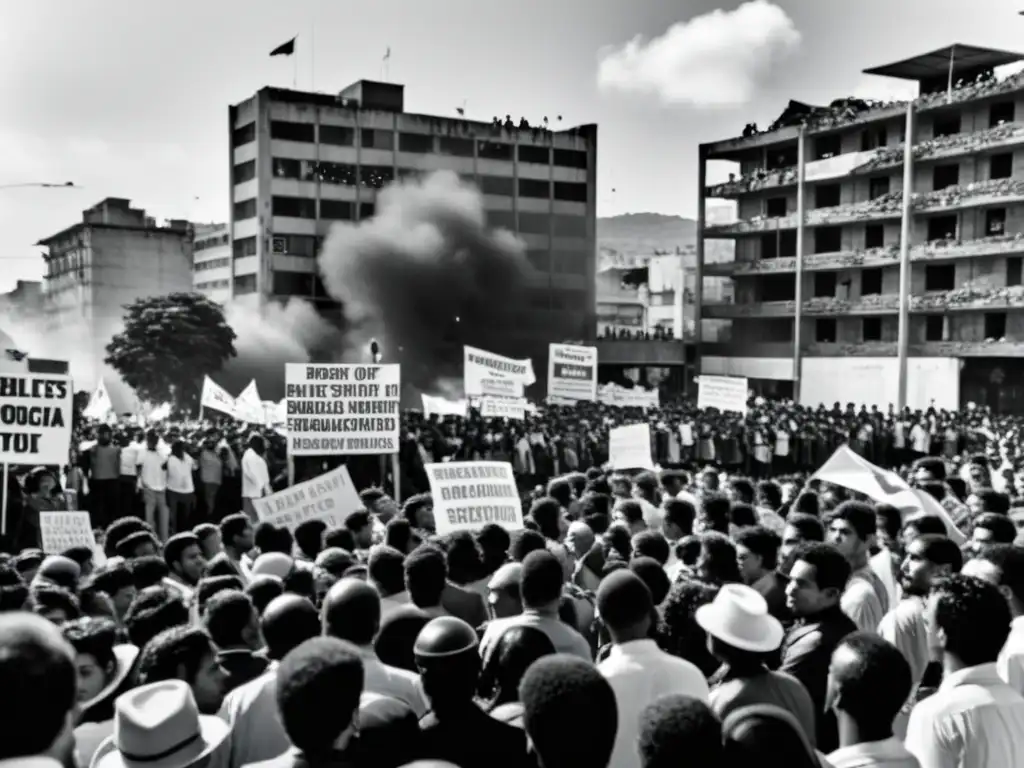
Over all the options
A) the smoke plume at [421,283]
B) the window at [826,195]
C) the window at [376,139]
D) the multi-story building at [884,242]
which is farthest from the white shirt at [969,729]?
the window at [376,139]

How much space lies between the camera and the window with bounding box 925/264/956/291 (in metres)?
45.7

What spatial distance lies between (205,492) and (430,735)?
42.4 feet

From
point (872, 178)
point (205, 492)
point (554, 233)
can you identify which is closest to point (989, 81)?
point (872, 178)

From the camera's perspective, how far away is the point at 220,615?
4426 mm

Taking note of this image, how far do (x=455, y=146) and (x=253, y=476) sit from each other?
52.3 metres

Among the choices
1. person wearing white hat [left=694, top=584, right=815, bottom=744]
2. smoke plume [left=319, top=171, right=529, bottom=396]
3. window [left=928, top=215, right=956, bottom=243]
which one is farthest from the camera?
smoke plume [left=319, top=171, right=529, bottom=396]

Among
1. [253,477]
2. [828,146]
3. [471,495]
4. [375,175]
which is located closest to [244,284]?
[375,175]

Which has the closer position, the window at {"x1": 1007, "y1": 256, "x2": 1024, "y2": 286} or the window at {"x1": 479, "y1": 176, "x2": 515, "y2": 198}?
the window at {"x1": 1007, "y1": 256, "x2": 1024, "y2": 286}

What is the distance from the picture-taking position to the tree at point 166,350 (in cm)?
4769

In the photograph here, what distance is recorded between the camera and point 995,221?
4356 cm

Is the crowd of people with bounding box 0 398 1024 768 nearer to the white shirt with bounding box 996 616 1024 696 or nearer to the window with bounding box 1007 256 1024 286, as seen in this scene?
the white shirt with bounding box 996 616 1024 696

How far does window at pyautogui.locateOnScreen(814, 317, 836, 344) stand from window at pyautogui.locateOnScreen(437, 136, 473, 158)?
24.8m

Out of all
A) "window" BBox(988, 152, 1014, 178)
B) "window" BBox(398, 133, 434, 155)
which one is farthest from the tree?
"window" BBox(988, 152, 1014, 178)

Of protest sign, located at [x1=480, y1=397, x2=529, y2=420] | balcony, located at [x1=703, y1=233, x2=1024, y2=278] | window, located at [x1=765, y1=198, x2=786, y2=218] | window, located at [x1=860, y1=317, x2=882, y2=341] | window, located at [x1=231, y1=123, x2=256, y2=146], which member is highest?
window, located at [x1=231, y1=123, x2=256, y2=146]
